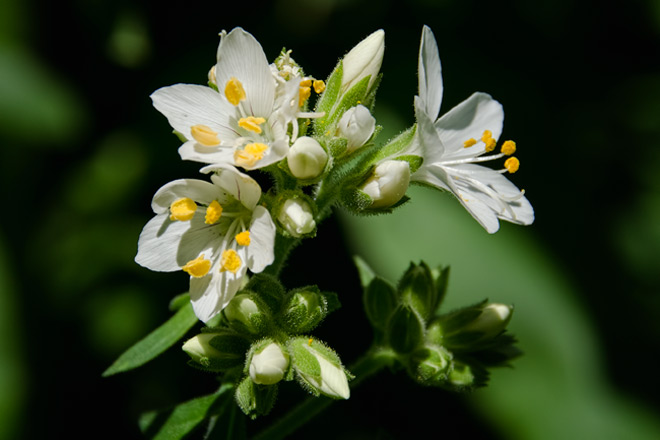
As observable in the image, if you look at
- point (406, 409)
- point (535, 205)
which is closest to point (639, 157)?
point (535, 205)

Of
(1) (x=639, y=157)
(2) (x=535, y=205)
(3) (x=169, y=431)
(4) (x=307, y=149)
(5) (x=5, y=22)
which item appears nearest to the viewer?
(4) (x=307, y=149)

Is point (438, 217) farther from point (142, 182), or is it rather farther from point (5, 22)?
point (5, 22)

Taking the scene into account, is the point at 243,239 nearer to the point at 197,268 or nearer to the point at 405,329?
the point at 197,268

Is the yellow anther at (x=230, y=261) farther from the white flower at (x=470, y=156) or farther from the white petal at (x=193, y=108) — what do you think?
the white flower at (x=470, y=156)

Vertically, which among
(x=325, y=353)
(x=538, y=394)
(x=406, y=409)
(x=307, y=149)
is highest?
(x=307, y=149)

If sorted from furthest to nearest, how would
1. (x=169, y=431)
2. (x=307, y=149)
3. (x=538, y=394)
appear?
(x=538, y=394)
(x=169, y=431)
(x=307, y=149)

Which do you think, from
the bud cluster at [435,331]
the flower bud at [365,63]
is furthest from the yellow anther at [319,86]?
the bud cluster at [435,331]
